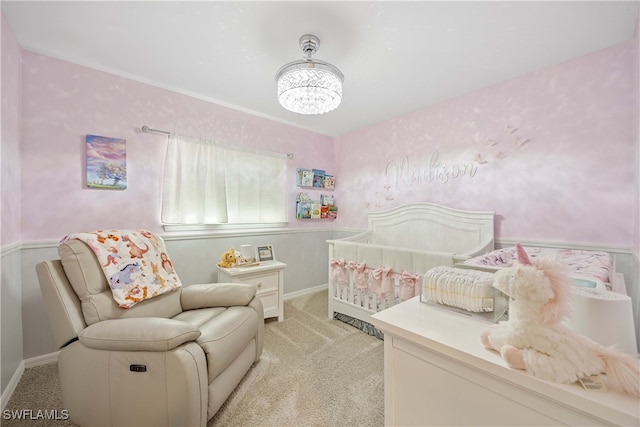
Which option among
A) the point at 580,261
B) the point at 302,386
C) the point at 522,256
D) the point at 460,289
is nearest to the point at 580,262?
the point at 580,261

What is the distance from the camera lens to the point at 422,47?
1.83 meters

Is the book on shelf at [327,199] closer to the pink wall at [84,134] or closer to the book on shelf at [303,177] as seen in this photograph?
the book on shelf at [303,177]

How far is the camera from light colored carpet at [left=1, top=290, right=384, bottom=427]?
137 cm

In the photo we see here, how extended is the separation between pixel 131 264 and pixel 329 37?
6.50ft

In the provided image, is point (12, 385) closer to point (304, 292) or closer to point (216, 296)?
point (216, 296)

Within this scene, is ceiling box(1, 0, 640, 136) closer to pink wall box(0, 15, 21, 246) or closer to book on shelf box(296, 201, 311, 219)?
pink wall box(0, 15, 21, 246)

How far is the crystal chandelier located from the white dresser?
4.73 ft

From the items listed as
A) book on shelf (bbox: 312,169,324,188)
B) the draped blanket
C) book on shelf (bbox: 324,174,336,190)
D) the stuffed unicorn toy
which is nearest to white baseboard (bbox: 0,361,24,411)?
the draped blanket

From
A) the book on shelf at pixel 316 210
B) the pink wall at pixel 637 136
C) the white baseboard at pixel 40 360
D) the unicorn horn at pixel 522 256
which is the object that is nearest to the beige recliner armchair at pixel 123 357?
the white baseboard at pixel 40 360

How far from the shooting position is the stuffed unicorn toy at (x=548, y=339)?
0.51 m

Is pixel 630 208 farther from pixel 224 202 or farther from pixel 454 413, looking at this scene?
pixel 224 202

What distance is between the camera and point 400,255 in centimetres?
207

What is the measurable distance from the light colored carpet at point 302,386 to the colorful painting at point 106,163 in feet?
4.64

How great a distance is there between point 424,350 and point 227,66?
2.35 meters
